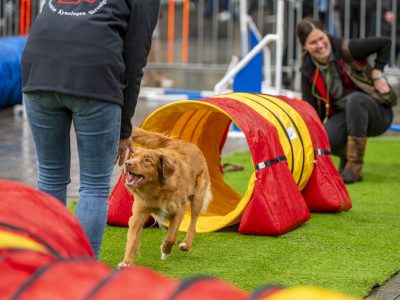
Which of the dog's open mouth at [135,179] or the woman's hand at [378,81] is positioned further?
the woman's hand at [378,81]

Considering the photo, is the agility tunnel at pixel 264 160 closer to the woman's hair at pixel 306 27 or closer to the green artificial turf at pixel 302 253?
the green artificial turf at pixel 302 253

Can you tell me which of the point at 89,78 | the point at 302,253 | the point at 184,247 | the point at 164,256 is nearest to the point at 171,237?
the point at 164,256

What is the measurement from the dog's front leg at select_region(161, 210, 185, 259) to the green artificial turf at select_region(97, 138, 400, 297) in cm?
6

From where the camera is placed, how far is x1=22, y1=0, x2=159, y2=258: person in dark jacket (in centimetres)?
434

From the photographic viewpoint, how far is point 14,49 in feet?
42.8

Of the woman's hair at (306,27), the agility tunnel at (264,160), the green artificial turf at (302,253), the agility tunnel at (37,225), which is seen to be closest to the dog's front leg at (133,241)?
the green artificial turf at (302,253)

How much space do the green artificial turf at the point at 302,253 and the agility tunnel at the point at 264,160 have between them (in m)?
0.12

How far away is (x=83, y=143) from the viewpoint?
4438 mm

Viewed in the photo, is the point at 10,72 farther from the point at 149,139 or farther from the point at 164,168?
the point at 164,168

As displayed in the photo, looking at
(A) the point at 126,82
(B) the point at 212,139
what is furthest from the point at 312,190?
(A) the point at 126,82

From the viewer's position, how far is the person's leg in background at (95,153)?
4.38 meters

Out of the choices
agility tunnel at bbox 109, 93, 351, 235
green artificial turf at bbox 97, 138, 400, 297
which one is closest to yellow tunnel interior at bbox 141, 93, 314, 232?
agility tunnel at bbox 109, 93, 351, 235

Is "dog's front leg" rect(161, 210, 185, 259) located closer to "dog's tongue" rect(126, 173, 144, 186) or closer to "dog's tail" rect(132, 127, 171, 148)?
"dog's tongue" rect(126, 173, 144, 186)

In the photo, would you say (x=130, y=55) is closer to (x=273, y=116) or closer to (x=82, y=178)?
(x=82, y=178)
